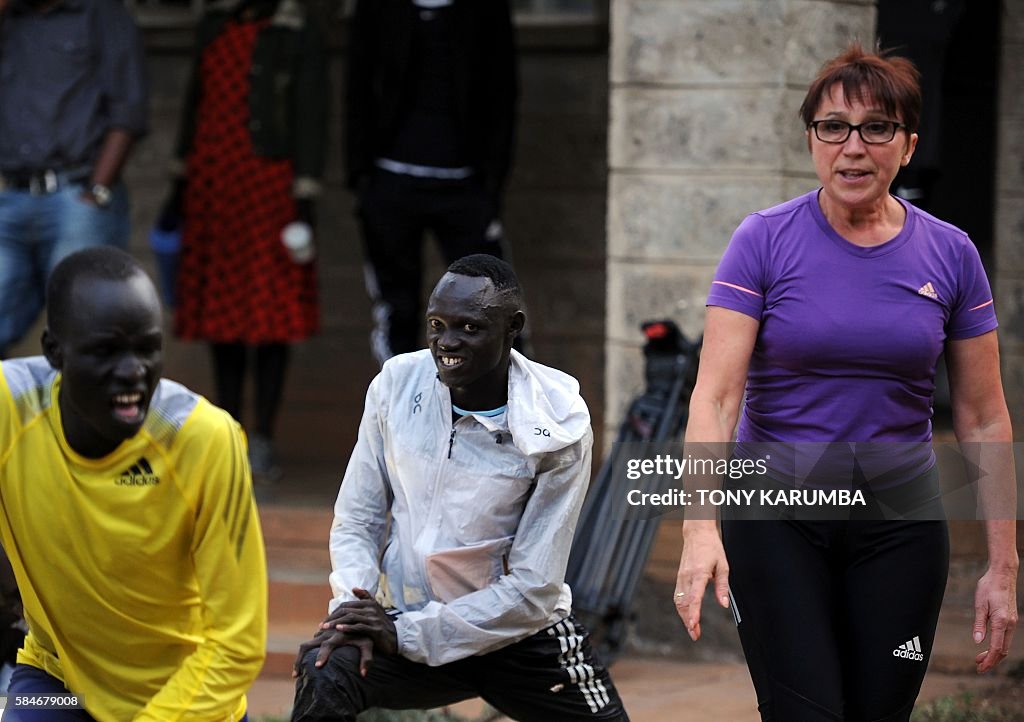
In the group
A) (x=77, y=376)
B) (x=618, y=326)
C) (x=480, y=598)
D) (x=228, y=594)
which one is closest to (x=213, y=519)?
(x=228, y=594)

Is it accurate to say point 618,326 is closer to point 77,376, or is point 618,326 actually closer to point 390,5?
point 390,5

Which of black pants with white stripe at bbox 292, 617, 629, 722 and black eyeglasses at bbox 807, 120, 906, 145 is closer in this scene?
black eyeglasses at bbox 807, 120, 906, 145

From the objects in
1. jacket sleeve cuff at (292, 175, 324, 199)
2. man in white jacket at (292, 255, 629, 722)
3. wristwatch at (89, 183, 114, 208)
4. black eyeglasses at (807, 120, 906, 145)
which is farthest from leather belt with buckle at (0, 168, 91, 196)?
black eyeglasses at (807, 120, 906, 145)

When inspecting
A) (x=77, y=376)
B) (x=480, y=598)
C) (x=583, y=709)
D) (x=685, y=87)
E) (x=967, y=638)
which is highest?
(x=685, y=87)

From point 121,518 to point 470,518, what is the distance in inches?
34.9

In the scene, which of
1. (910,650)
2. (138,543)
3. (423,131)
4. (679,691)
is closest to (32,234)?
(423,131)

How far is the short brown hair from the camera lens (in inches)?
143

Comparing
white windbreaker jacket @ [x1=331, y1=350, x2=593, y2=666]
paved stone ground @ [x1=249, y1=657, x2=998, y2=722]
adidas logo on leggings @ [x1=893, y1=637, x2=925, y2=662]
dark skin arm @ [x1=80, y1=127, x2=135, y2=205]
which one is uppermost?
dark skin arm @ [x1=80, y1=127, x2=135, y2=205]

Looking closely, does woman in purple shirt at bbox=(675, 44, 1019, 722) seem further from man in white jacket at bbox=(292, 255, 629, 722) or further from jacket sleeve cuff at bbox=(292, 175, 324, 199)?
jacket sleeve cuff at bbox=(292, 175, 324, 199)

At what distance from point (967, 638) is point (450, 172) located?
2.67 m

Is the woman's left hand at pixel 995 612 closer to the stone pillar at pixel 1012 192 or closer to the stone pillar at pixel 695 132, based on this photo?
the stone pillar at pixel 695 132

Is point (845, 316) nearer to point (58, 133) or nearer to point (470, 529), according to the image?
point (470, 529)

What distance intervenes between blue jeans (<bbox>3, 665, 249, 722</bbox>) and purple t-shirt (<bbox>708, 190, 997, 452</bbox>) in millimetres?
1317

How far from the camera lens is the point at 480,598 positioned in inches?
153
